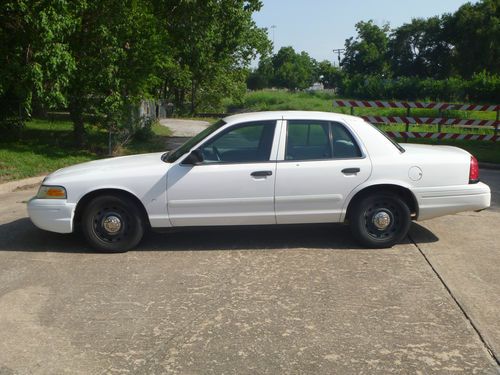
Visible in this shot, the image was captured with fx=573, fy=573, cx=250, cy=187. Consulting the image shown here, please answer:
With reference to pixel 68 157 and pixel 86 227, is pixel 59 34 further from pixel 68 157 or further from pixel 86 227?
pixel 86 227

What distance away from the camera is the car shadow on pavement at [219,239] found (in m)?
6.52

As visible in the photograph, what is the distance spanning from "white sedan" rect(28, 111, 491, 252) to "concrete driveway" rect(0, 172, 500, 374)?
337mm

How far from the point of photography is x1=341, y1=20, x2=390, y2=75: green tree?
98.3 m

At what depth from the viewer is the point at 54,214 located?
625 centimetres

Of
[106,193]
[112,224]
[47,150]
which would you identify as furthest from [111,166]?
[47,150]

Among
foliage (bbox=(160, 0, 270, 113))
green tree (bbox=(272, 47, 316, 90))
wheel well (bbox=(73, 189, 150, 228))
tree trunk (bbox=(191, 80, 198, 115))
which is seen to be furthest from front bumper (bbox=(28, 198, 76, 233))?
green tree (bbox=(272, 47, 316, 90))

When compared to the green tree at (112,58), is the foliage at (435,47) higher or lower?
higher

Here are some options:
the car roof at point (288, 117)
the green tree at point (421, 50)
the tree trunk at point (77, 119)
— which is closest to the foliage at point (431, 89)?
the green tree at point (421, 50)

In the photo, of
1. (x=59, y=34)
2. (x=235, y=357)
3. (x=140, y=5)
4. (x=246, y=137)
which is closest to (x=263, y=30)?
(x=140, y=5)

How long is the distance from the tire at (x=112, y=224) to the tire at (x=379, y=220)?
2399mm

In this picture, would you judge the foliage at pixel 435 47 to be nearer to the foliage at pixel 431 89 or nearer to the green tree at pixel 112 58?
the foliage at pixel 431 89

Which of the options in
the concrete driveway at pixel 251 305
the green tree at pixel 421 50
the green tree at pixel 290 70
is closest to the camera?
the concrete driveway at pixel 251 305

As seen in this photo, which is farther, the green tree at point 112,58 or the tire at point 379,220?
the green tree at point 112,58

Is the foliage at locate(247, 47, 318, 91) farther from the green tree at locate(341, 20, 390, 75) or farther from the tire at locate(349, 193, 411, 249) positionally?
the tire at locate(349, 193, 411, 249)
